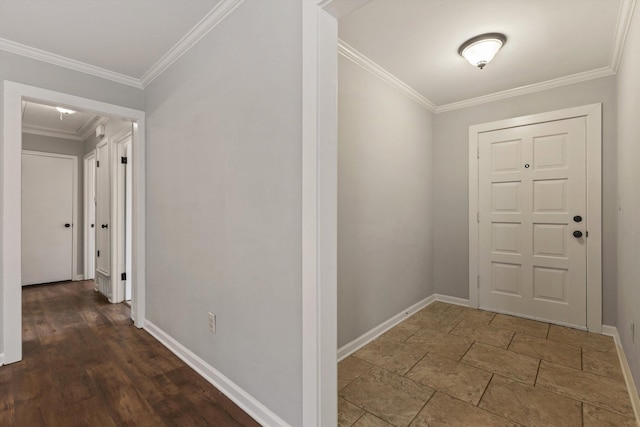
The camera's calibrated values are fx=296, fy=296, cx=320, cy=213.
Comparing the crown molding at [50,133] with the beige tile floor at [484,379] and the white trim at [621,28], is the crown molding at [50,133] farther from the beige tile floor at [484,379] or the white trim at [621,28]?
the white trim at [621,28]

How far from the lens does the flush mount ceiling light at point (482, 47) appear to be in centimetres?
222

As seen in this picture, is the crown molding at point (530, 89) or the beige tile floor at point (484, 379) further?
the crown molding at point (530, 89)

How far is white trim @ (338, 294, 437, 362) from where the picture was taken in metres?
2.41

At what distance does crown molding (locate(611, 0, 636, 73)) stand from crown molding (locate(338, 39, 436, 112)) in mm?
1579

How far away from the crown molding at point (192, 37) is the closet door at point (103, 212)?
175 centimetres

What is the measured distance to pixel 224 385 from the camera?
6.23 feet

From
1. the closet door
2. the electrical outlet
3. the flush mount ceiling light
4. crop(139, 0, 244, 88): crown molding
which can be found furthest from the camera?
the closet door

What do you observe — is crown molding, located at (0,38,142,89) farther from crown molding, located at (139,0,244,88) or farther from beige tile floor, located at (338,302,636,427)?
beige tile floor, located at (338,302,636,427)

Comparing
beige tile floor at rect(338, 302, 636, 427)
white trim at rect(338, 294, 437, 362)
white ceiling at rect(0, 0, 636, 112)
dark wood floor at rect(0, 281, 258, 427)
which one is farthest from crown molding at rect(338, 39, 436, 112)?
dark wood floor at rect(0, 281, 258, 427)

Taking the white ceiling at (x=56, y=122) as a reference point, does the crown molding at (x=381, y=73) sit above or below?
below

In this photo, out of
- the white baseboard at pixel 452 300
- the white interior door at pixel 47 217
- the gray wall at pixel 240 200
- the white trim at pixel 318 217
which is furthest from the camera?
the white interior door at pixel 47 217

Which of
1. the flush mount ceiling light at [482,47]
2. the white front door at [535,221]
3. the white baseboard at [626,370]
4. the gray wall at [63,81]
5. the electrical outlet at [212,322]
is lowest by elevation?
the white baseboard at [626,370]

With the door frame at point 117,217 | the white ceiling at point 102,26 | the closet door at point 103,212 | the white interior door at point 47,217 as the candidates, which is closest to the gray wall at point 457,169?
the white ceiling at point 102,26

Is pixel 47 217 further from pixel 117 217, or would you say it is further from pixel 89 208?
pixel 117 217
